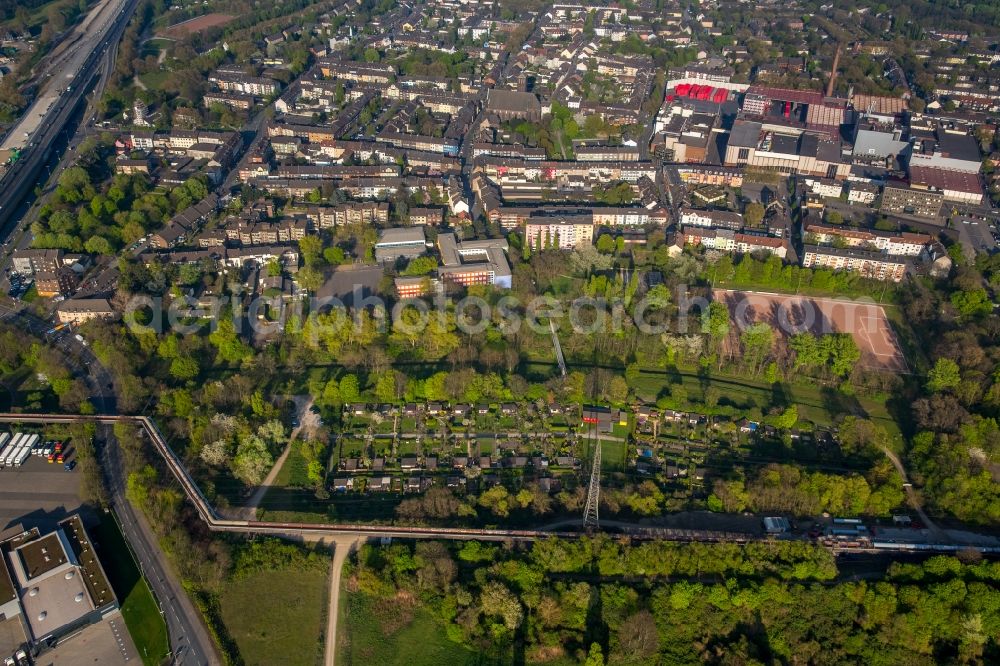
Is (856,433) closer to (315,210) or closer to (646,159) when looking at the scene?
(646,159)

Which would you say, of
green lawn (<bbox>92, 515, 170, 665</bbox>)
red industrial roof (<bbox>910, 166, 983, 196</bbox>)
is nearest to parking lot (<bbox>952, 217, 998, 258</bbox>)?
red industrial roof (<bbox>910, 166, 983, 196</bbox>)

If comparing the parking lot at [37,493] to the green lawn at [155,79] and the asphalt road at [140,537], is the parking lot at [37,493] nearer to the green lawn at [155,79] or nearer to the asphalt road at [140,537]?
the asphalt road at [140,537]

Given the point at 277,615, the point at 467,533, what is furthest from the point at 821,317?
the point at 277,615

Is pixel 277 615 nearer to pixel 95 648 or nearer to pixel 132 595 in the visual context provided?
pixel 132 595

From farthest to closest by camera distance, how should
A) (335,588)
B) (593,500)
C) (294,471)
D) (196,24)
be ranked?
(196,24), (294,471), (593,500), (335,588)

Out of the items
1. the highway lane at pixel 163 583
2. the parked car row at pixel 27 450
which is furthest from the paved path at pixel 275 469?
the parked car row at pixel 27 450

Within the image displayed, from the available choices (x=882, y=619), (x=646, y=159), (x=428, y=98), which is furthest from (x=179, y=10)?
(x=882, y=619)

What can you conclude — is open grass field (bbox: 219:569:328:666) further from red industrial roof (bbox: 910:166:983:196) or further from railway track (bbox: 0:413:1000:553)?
red industrial roof (bbox: 910:166:983:196)
